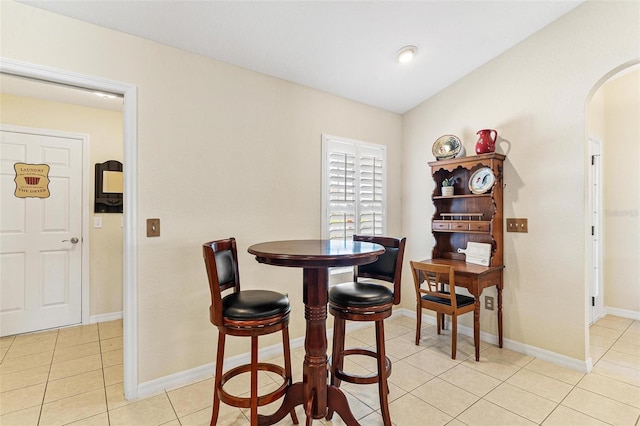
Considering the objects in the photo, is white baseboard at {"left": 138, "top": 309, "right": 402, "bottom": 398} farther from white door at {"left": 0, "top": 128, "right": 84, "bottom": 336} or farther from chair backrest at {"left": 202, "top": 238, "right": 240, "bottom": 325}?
white door at {"left": 0, "top": 128, "right": 84, "bottom": 336}

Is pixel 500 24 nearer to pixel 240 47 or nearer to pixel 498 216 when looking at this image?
pixel 498 216

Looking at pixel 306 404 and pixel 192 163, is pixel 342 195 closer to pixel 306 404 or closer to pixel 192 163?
pixel 192 163

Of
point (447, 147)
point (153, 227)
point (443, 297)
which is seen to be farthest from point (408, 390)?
point (447, 147)

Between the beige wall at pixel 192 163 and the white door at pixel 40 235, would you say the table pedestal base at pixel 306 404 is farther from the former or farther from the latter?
the white door at pixel 40 235

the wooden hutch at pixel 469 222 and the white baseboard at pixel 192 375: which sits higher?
the wooden hutch at pixel 469 222

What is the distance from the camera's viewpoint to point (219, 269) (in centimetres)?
179

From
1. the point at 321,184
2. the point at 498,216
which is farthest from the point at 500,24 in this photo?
the point at 321,184

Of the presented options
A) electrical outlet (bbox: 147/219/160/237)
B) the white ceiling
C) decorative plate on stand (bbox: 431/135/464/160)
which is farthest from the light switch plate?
electrical outlet (bbox: 147/219/160/237)

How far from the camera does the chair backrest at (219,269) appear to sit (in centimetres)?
157

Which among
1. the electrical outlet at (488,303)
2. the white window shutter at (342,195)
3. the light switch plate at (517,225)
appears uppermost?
the white window shutter at (342,195)

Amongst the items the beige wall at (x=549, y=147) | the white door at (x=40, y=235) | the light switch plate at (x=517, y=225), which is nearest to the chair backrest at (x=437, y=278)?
the beige wall at (x=549, y=147)

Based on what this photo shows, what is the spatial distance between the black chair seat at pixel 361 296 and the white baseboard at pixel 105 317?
319 centimetres

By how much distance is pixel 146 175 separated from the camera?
2.13 meters

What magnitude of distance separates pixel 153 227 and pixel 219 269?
727 mm
